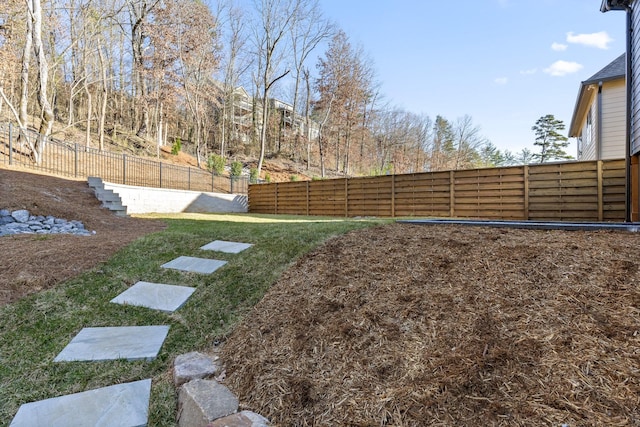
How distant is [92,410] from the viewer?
1433 mm

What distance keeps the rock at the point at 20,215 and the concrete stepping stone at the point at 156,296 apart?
377cm

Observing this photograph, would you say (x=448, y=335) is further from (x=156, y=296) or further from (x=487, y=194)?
(x=487, y=194)

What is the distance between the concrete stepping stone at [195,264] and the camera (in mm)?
3100

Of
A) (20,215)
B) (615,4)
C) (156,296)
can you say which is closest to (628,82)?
(615,4)

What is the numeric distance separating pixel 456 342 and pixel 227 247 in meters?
2.89

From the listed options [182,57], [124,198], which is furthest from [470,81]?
[124,198]

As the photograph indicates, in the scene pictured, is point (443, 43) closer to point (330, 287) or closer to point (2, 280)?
point (330, 287)

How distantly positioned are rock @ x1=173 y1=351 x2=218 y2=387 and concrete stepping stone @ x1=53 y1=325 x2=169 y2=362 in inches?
8.5

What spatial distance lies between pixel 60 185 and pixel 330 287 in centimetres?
801

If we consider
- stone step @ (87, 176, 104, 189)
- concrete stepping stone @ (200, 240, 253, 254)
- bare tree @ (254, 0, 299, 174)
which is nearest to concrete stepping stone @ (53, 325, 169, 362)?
concrete stepping stone @ (200, 240, 253, 254)

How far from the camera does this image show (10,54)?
9719mm

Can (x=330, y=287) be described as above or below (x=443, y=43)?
below

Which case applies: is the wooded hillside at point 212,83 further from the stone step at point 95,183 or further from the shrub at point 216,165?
the shrub at point 216,165

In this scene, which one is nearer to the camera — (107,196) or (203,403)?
(203,403)
